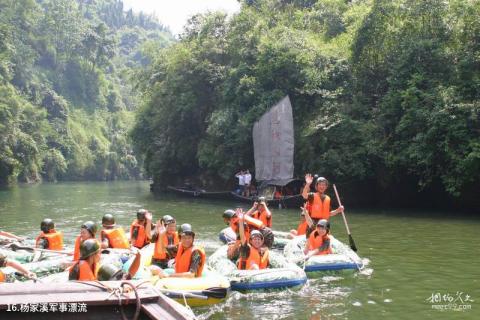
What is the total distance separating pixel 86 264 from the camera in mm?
6820

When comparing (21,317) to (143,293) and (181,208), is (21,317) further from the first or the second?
(181,208)

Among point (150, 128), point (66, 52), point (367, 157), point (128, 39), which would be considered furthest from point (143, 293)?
point (128, 39)

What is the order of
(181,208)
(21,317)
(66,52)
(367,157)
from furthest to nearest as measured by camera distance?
(66,52), (181,208), (367,157), (21,317)

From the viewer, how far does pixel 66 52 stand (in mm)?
80062

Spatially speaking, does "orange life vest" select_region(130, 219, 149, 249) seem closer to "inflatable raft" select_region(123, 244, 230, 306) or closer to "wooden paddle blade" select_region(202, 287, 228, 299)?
"inflatable raft" select_region(123, 244, 230, 306)

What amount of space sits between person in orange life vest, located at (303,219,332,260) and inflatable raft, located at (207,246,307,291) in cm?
124

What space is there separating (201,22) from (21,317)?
3185 cm

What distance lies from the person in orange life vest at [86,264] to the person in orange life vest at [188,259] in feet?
5.72

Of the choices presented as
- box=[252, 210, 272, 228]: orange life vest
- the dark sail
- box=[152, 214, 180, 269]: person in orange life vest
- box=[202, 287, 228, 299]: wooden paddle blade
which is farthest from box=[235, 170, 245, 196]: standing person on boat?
box=[202, 287, 228, 299]: wooden paddle blade

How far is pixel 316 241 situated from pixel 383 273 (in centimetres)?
136

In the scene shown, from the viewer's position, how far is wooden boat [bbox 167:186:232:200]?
29.9 metres

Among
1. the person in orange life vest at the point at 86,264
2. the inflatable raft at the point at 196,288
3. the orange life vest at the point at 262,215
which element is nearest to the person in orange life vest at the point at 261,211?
the orange life vest at the point at 262,215

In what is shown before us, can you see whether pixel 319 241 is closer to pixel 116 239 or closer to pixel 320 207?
pixel 320 207

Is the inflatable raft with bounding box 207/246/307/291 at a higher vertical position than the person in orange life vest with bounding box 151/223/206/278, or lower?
lower
